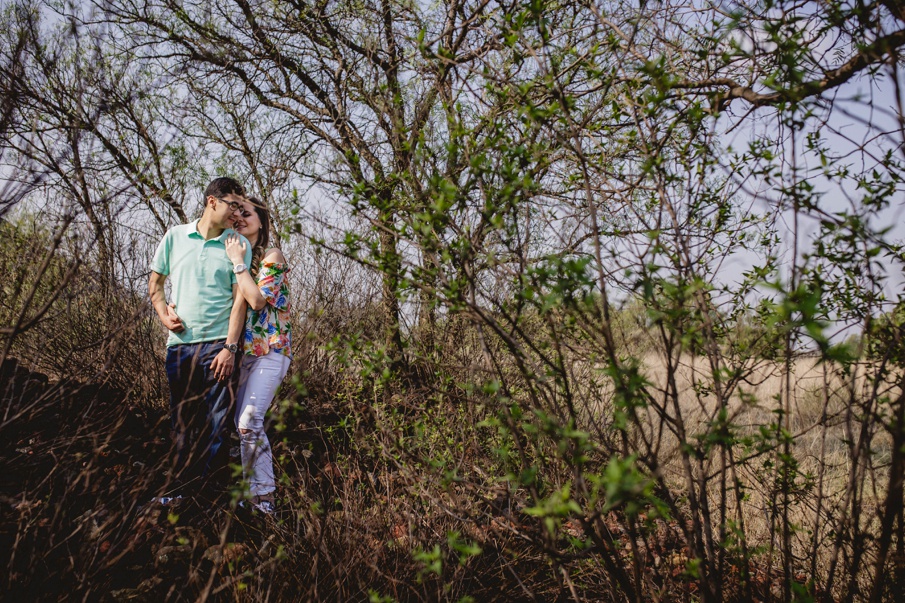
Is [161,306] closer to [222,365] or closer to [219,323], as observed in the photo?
[219,323]

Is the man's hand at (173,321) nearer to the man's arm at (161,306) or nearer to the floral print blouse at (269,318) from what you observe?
the man's arm at (161,306)

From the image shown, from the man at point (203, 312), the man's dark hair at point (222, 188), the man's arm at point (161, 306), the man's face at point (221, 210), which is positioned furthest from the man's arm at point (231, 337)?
the man's dark hair at point (222, 188)

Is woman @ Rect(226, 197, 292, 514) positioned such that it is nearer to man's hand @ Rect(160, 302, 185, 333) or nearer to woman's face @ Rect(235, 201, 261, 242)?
woman's face @ Rect(235, 201, 261, 242)

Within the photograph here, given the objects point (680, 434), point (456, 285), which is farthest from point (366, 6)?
point (680, 434)

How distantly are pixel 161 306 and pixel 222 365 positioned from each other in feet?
1.54

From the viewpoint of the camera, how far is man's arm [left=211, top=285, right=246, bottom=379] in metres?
2.91

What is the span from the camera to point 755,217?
292 cm

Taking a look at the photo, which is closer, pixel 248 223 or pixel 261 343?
pixel 261 343

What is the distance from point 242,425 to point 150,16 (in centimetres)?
473

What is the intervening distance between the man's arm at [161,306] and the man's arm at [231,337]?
264 millimetres

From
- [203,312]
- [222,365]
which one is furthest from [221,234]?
[222,365]

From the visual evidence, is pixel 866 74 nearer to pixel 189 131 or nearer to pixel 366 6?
pixel 366 6

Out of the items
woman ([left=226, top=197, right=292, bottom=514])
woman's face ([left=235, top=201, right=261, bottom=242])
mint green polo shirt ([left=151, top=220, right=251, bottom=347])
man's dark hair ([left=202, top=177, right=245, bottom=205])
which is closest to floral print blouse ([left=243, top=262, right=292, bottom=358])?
woman ([left=226, top=197, right=292, bottom=514])

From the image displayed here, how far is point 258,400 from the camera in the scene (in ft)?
9.81
